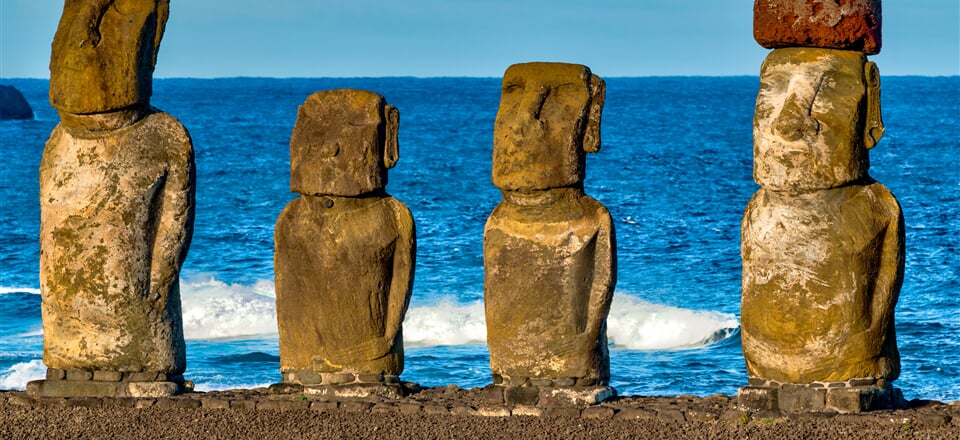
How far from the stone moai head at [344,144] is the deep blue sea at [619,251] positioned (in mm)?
7936

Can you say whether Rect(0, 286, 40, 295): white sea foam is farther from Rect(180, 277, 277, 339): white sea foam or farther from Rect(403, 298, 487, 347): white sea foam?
Rect(403, 298, 487, 347): white sea foam

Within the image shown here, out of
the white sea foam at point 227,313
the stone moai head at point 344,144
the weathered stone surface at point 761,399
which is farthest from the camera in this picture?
the white sea foam at point 227,313

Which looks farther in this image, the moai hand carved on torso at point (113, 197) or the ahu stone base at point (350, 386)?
the ahu stone base at point (350, 386)

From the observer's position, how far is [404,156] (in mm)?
61312

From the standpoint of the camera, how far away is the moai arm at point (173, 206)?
48.0 feet

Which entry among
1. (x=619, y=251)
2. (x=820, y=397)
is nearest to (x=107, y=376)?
(x=820, y=397)

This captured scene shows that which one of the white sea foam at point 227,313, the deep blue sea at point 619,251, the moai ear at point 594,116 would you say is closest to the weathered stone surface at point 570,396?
the moai ear at point 594,116

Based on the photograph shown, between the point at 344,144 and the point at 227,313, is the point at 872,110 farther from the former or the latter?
the point at 227,313

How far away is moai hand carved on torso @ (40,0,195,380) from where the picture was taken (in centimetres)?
1445

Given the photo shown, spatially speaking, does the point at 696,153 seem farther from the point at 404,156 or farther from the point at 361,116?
the point at 361,116

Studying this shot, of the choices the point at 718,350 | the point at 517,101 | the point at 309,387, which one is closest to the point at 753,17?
the point at 517,101

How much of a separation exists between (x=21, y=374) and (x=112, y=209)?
8.99 m

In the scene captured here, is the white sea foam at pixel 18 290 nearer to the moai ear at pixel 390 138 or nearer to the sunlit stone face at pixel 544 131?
the moai ear at pixel 390 138

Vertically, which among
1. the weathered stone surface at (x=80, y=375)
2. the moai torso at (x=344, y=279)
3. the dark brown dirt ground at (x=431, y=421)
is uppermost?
the moai torso at (x=344, y=279)
